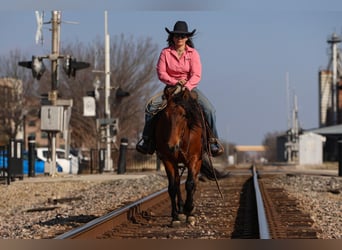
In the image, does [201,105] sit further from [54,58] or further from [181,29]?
[54,58]

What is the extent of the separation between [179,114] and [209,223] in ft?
6.35

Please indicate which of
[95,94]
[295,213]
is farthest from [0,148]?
[295,213]

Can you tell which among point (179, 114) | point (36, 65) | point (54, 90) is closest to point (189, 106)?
point (179, 114)

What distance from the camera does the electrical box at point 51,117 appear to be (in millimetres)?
23516

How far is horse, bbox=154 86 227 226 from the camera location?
9125 mm

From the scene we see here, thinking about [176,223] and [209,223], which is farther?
[209,223]

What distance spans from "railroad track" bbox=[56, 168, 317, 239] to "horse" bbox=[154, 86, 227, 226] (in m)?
0.51

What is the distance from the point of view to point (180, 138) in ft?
30.1

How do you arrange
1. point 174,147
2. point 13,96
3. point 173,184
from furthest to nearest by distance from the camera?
point 13,96 → point 173,184 → point 174,147

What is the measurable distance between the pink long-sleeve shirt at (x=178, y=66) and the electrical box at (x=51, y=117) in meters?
14.5

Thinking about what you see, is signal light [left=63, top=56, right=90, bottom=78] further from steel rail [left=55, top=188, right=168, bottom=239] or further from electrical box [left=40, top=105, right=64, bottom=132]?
steel rail [left=55, top=188, right=168, bottom=239]

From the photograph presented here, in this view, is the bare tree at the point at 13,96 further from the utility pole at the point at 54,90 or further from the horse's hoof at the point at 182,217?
the horse's hoof at the point at 182,217

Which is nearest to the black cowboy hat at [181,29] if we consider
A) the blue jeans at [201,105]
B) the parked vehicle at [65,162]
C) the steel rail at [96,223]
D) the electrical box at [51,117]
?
the blue jeans at [201,105]

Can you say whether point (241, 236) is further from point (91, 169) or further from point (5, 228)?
point (91, 169)
